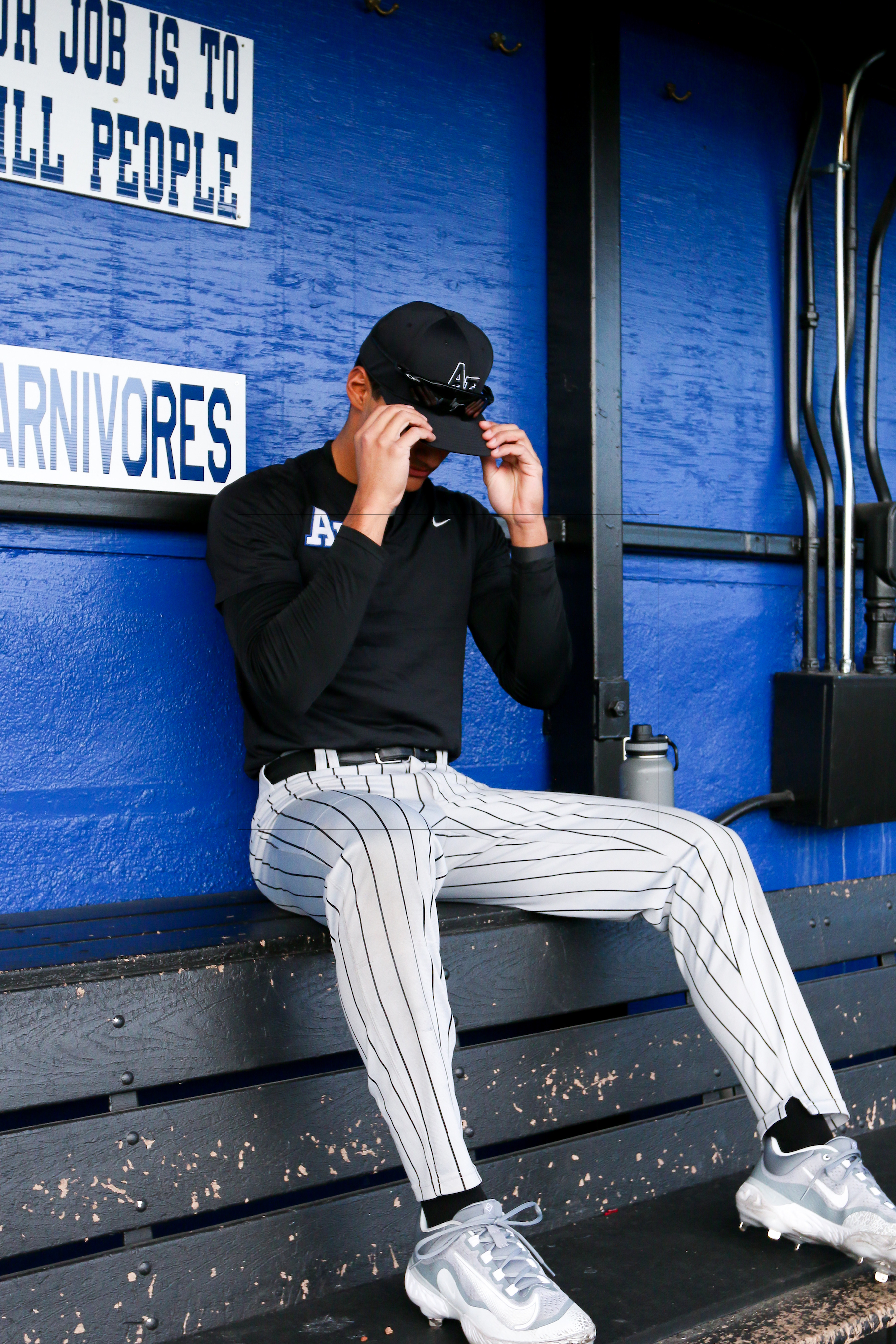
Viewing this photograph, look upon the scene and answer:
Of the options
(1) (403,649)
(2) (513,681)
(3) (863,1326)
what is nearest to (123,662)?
(1) (403,649)

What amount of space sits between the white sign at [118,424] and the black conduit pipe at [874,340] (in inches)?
63.4

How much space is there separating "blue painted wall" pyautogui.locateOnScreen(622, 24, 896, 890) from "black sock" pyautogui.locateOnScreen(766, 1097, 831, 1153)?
3.85 ft

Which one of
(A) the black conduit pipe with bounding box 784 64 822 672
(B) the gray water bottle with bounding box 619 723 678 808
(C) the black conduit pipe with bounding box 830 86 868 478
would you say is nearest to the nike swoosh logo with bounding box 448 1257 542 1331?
(B) the gray water bottle with bounding box 619 723 678 808

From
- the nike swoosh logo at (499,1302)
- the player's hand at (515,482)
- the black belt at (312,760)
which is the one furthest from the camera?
the player's hand at (515,482)

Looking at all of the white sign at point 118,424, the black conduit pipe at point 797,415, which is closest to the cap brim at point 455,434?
the white sign at point 118,424

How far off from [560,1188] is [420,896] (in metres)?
0.60

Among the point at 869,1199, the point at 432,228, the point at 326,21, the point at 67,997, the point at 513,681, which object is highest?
the point at 326,21

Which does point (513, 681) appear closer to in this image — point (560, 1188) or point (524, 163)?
point (560, 1188)

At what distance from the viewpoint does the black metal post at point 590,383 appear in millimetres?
2287

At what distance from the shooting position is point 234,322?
203 cm

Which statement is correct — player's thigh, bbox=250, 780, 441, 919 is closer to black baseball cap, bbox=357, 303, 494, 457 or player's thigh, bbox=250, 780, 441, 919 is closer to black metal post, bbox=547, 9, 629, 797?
black baseball cap, bbox=357, 303, 494, 457

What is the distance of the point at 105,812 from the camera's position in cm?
189

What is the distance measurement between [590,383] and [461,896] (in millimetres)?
1113

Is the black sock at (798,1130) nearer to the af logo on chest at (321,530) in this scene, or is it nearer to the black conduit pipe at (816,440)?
the af logo on chest at (321,530)
